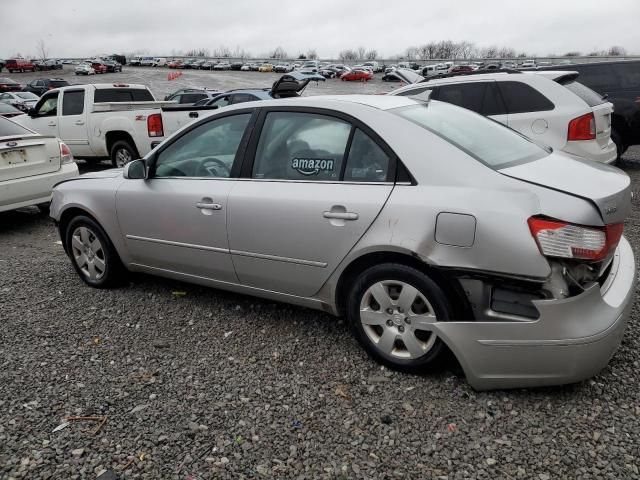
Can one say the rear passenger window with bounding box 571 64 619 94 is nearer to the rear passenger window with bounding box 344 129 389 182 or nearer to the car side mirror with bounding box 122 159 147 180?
the rear passenger window with bounding box 344 129 389 182

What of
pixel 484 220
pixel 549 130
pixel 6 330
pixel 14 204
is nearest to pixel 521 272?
pixel 484 220

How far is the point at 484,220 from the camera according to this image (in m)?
2.51

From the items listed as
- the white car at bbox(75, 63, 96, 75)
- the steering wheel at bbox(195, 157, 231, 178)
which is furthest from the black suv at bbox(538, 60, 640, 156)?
the white car at bbox(75, 63, 96, 75)

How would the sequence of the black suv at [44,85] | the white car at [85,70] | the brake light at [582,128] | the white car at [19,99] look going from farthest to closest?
the white car at [85,70] < the black suv at [44,85] < the white car at [19,99] < the brake light at [582,128]

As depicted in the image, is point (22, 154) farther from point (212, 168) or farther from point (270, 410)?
point (270, 410)

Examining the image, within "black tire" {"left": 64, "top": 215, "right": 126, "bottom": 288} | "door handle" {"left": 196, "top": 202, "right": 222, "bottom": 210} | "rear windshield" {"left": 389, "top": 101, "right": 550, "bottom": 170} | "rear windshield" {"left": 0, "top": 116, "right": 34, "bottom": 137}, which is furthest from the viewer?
"rear windshield" {"left": 0, "top": 116, "right": 34, "bottom": 137}

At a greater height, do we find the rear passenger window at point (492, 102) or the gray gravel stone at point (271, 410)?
the rear passenger window at point (492, 102)

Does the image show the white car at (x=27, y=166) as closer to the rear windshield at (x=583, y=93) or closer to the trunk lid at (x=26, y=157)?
the trunk lid at (x=26, y=157)

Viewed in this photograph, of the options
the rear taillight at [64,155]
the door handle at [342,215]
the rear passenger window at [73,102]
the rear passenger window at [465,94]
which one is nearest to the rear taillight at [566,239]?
the door handle at [342,215]

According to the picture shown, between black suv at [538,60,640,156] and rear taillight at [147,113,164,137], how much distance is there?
6998 millimetres

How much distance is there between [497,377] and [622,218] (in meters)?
1.03

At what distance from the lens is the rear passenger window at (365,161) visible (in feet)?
9.64

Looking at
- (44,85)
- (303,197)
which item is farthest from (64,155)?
(44,85)

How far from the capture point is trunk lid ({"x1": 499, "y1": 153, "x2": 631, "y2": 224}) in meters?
2.50
